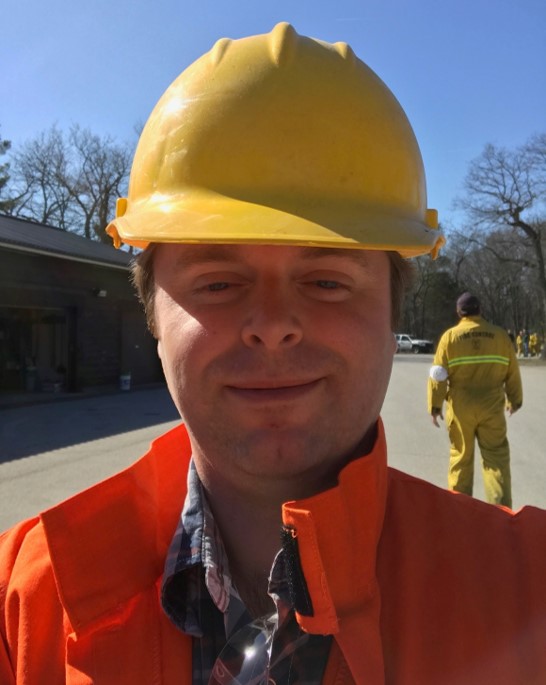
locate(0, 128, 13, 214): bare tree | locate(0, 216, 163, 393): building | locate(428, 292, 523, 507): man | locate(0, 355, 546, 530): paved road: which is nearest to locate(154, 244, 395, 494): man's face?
locate(428, 292, 523, 507): man

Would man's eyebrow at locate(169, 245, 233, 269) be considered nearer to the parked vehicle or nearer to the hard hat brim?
the hard hat brim

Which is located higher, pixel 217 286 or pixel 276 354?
pixel 217 286

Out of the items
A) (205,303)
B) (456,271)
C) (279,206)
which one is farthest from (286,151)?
(456,271)

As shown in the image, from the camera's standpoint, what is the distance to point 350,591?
1232mm

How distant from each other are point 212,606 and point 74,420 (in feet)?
40.9

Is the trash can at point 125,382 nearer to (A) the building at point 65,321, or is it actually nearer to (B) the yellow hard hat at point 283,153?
(A) the building at point 65,321

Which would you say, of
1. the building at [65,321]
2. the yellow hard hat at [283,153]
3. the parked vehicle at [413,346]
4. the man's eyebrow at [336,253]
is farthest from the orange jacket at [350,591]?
the parked vehicle at [413,346]

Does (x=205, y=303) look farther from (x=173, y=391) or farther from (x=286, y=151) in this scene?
(x=286, y=151)

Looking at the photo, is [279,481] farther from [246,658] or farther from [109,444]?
[109,444]

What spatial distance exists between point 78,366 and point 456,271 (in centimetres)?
5210

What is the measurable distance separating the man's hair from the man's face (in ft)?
0.42

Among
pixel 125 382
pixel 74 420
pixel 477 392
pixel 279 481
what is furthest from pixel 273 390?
pixel 125 382

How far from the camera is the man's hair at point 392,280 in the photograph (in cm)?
154

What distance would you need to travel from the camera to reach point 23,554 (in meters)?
1.41
